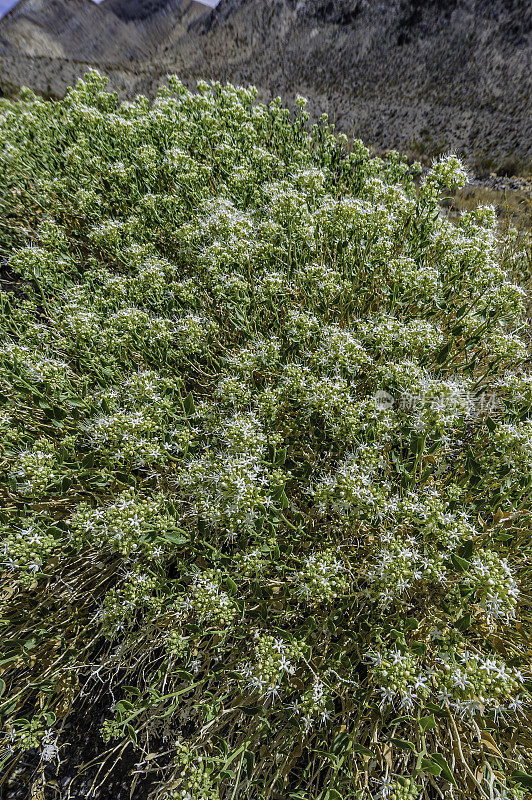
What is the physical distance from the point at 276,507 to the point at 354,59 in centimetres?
2086

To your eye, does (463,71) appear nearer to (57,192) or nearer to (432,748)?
(57,192)

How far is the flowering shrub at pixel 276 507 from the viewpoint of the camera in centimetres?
193

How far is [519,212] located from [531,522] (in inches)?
221

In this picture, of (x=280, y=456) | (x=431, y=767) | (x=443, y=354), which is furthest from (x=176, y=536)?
(x=443, y=354)

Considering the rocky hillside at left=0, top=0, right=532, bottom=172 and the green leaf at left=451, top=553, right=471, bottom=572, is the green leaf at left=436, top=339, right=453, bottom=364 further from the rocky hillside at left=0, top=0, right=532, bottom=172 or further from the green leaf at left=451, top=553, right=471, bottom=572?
the rocky hillside at left=0, top=0, right=532, bottom=172

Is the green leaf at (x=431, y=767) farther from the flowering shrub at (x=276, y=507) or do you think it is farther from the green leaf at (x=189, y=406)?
the green leaf at (x=189, y=406)

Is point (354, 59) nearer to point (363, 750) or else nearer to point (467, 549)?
point (467, 549)

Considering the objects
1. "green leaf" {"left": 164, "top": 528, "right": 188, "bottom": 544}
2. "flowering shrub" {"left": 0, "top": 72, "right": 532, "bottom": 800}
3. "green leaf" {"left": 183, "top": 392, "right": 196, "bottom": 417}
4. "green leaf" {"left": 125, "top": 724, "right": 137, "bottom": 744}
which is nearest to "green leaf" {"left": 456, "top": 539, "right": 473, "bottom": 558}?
"flowering shrub" {"left": 0, "top": 72, "right": 532, "bottom": 800}

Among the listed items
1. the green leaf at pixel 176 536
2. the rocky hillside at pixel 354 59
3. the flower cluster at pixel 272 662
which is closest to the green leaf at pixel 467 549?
the flower cluster at pixel 272 662

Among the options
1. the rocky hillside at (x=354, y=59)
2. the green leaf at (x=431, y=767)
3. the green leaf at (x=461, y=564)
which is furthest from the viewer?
the rocky hillside at (x=354, y=59)

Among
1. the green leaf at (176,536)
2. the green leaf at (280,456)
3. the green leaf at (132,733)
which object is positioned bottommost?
the green leaf at (132,733)

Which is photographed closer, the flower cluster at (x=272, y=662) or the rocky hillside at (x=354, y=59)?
the flower cluster at (x=272, y=662)

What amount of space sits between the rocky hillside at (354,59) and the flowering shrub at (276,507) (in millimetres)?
9222

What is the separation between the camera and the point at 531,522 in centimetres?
245
